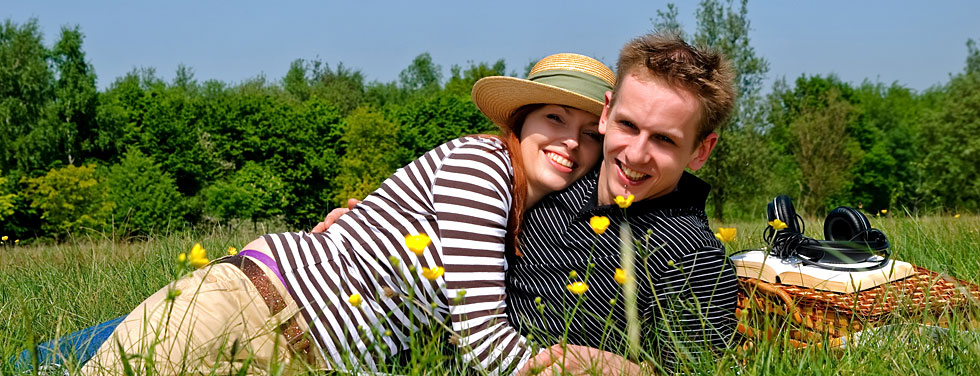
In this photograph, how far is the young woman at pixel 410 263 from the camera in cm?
242

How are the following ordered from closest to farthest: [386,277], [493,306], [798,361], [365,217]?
[798,361], [493,306], [386,277], [365,217]

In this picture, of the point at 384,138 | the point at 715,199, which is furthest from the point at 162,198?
the point at 715,199

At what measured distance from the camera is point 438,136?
3941cm

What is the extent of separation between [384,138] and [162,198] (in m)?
11.8

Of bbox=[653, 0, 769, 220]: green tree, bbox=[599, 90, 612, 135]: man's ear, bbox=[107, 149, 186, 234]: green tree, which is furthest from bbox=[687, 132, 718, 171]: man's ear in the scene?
bbox=[107, 149, 186, 234]: green tree

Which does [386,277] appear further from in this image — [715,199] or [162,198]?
[162,198]

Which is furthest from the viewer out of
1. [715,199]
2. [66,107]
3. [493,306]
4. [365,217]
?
[66,107]

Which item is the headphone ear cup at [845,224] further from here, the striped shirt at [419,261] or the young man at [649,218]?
the striped shirt at [419,261]

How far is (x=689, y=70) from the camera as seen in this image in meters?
2.52

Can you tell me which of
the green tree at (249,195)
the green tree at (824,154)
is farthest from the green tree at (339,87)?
the green tree at (824,154)

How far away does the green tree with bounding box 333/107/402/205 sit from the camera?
37.1 m

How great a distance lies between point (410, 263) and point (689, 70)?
121 centimetres

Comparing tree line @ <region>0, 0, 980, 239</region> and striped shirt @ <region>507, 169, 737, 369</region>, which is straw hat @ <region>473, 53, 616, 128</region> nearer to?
striped shirt @ <region>507, 169, 737, 369</region>

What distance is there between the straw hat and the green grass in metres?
1.04
